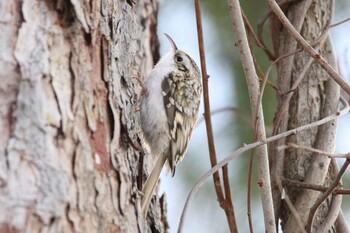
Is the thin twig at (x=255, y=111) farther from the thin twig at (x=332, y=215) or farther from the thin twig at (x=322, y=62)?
the thin twig at (x=332, y=215)

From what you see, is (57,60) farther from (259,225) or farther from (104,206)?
(259,225)

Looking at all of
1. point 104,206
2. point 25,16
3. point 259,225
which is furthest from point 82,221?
point 259,225

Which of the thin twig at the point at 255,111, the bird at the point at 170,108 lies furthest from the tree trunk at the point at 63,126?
the bird at the point at 170,108

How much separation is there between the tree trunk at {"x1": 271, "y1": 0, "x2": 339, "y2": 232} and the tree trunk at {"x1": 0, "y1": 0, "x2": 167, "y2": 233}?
591 millimetres

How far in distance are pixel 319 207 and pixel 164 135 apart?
64cm

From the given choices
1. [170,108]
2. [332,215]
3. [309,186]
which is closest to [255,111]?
[309,186]

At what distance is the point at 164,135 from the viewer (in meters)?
2.44

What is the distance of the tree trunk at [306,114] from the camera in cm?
214

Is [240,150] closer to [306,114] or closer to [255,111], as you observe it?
[255,111]

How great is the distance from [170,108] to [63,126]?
3.17ft

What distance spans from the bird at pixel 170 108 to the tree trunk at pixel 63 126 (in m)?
0.54

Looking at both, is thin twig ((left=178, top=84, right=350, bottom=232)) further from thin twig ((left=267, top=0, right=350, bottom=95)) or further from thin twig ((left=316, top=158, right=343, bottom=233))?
thin twig ((left=316, top=158, right=343, bottom=233))

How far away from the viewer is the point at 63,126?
158 centimetres

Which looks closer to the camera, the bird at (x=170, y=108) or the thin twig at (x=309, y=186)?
the thin twig at (x=309, y=186)
